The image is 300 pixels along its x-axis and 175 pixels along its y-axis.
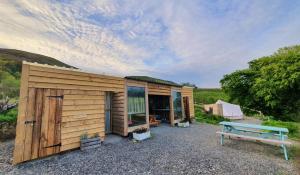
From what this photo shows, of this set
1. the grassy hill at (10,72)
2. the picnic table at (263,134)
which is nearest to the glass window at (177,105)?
the picnic table at (263,134)

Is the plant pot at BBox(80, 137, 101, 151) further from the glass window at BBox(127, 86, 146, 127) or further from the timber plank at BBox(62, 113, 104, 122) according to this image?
the glass window at BBox(127, 86, 146, 127)

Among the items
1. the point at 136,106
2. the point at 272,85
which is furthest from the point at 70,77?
the point at 272,85

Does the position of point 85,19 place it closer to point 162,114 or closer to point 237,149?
point 162,114

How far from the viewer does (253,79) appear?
49.5 ft

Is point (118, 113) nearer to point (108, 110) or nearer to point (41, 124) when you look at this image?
point (108, 110)

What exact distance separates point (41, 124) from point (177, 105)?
7521 mm

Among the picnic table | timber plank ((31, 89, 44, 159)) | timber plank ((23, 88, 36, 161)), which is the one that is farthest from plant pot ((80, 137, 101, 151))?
the picnic table

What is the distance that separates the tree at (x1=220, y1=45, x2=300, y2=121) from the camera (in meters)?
11.6

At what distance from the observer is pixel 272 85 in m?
12.3

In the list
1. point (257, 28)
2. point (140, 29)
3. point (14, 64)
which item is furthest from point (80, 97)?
point (257, 28)

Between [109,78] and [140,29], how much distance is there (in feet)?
13.5

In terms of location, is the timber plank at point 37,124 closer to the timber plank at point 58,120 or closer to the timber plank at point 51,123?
the timber plank at point 51,123

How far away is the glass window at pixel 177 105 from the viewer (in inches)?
357

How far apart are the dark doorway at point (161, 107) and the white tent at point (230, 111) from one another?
29.2 ft
